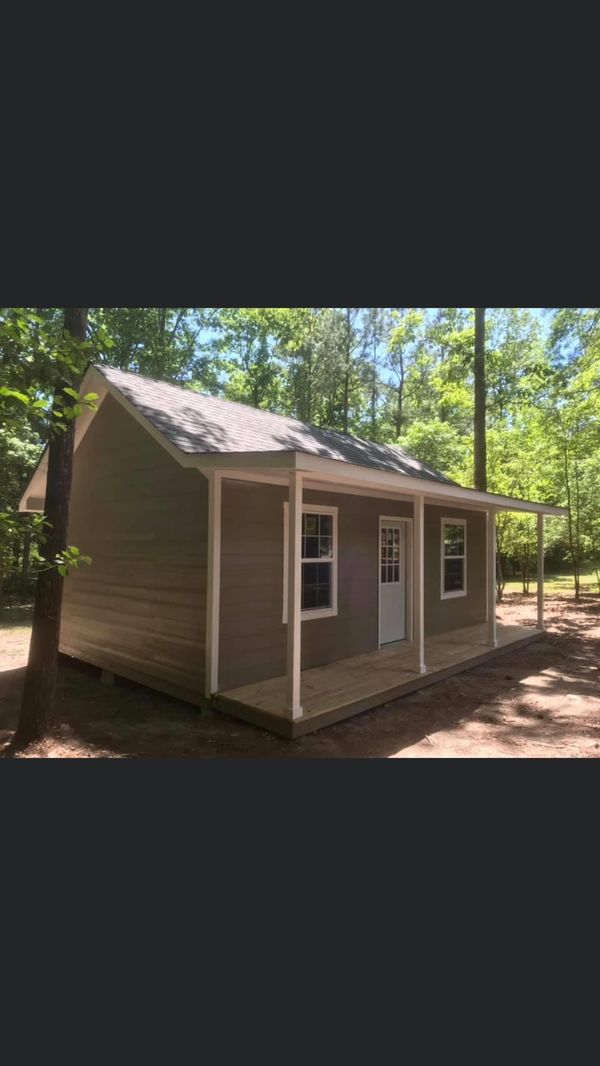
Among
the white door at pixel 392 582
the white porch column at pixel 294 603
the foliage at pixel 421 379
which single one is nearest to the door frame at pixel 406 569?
the white door at pixel 392 582

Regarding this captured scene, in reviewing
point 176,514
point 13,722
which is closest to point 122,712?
point 13,722

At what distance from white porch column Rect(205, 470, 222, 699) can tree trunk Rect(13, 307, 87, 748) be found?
4.66ft

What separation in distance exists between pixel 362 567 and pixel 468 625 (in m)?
4.04

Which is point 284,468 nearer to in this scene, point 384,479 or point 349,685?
point 384,479

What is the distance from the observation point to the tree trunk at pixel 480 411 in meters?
13.8

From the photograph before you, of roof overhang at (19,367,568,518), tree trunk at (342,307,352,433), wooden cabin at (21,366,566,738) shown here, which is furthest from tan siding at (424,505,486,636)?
tree trunk at (342,307,352,433)

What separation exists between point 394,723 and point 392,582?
10.9ft

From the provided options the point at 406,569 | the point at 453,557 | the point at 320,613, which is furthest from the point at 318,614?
the point at 453,557

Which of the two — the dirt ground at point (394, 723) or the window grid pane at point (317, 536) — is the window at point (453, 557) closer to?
the dirt ground at point (394, 723)

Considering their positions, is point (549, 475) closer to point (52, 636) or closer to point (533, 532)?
point (533, 532)

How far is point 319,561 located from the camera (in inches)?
265

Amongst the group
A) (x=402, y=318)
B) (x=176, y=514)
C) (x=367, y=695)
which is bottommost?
(x=367, y=695)

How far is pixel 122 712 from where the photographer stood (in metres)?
5.86

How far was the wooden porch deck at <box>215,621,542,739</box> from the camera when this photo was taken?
491cm
